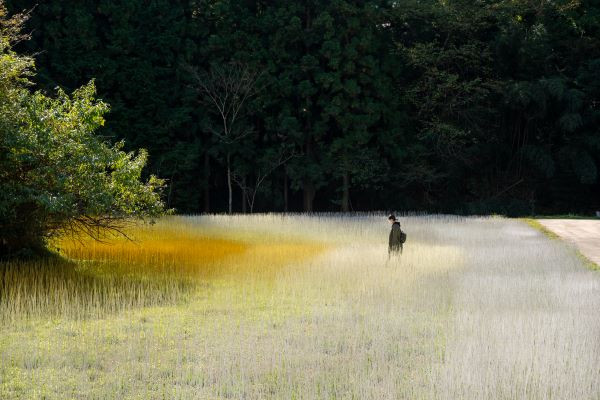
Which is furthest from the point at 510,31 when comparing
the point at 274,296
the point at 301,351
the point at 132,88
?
the point at 301,351

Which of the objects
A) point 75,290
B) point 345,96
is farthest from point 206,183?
point 75,290

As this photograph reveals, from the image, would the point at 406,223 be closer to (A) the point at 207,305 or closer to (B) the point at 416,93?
(B) the point at 416,93

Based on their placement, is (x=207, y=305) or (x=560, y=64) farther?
(x=560, y=64)

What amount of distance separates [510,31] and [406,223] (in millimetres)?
13306

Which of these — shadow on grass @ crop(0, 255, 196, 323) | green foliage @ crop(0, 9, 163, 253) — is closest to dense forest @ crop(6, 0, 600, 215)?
green foliage @ crop(0, 9, 163, 253)

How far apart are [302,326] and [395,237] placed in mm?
5511

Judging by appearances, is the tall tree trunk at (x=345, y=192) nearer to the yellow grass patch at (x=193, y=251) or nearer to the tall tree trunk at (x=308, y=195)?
the tall tree trunk at (x=308, y=195)

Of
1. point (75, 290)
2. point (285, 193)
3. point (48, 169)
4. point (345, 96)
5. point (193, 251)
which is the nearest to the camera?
point (75, 290)

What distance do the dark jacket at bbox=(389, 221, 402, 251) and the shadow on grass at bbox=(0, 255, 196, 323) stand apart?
13.5 feet

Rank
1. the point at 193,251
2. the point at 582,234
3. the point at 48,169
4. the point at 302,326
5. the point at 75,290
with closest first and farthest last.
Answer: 1. the point at 302,326
2. the point at 75,290
3. the point at 48,169
4. the point at 193,251
5. the point at 582,234

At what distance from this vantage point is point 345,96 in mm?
30297

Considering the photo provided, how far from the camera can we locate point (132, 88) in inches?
1168

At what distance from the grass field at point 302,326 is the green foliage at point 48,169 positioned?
98 centimetres

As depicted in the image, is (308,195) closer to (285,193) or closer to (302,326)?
(285,193)
